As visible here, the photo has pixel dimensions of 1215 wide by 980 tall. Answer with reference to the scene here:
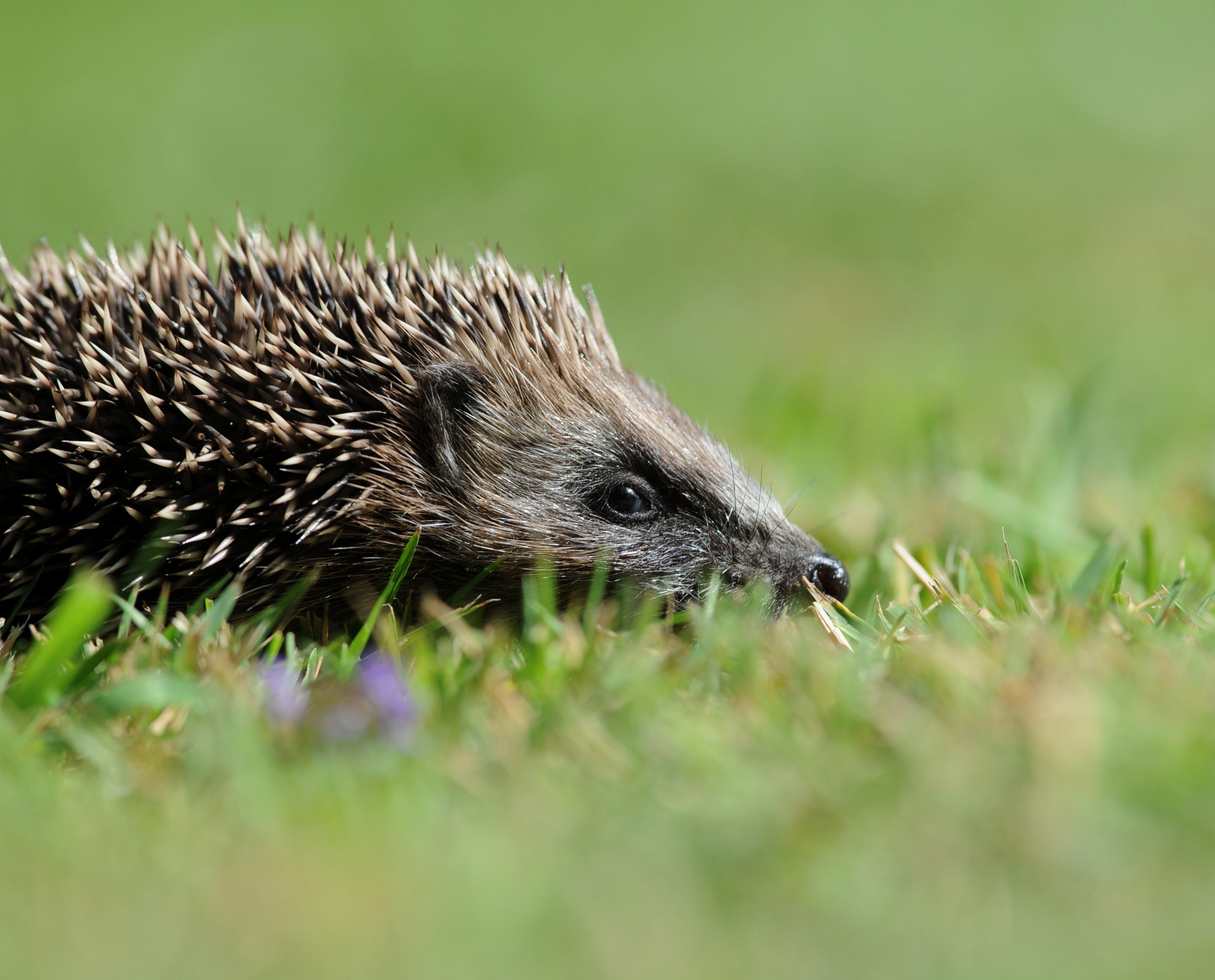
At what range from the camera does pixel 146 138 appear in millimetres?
12656

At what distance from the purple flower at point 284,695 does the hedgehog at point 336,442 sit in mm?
579

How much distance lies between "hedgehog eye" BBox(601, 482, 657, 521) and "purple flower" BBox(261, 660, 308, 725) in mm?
1192

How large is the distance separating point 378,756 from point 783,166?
10326 millimetres

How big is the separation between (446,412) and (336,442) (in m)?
0.37

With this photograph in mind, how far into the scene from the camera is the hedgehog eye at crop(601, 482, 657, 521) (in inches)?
158

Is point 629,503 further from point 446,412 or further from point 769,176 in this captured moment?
point 769,176

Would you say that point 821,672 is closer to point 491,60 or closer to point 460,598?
point 460,598

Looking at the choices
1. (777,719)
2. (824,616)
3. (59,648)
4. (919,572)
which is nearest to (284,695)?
(59,648)

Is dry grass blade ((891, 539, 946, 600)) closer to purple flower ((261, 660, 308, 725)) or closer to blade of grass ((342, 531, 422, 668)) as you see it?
blade of grass ((342, 531, 422, 668))

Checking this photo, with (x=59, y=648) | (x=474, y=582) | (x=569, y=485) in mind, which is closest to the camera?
(x=59, y=648)

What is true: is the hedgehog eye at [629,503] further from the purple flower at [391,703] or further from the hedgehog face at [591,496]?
the purple flower at [391,703]

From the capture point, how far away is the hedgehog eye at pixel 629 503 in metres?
4.01

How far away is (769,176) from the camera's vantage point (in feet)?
39.2

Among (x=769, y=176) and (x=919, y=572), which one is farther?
(x=769, y=176)
